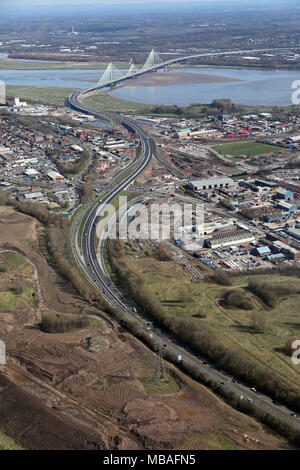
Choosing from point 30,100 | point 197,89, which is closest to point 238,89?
point 197,89

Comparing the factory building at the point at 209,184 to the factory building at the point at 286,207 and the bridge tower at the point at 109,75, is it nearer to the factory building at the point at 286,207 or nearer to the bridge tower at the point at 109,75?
the factory building at the point at 286,207

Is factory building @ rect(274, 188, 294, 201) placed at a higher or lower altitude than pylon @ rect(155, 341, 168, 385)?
higher

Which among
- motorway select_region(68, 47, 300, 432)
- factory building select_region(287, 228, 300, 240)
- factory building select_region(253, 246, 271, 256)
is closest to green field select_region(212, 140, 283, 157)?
motorway select_region(68, 47, 300, 432)

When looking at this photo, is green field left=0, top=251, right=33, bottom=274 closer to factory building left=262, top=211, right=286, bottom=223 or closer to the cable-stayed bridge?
factory building left=262, top=211, right=286, bottom=223

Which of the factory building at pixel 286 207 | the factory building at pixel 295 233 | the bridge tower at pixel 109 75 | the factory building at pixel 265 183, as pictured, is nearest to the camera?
the factory building at pixel 295 233

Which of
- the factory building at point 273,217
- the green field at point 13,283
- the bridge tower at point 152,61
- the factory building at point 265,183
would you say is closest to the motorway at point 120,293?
the green field at point 13,283
